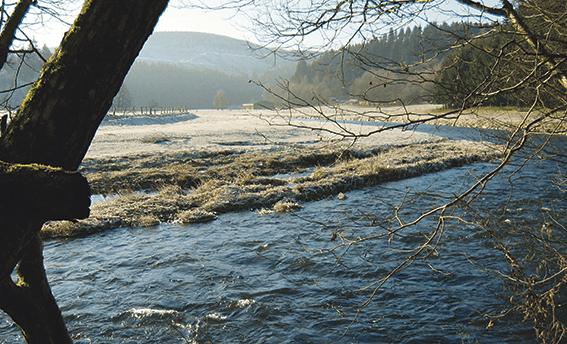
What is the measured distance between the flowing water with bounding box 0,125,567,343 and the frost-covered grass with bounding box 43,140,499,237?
1.21 m

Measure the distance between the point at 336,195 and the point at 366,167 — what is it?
3855 millimetres

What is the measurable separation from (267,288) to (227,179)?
9.37m

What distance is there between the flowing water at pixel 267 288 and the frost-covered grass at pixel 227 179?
121 centimetres

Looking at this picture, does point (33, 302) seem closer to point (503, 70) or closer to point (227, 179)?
point (503, 70)

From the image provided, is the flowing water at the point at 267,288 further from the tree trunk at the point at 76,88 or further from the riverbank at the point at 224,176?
the tree trunk at the point at 76,88

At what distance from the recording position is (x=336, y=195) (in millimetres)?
13094

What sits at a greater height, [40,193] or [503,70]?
[503,70]

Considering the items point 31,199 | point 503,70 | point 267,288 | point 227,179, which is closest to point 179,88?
point 227,179

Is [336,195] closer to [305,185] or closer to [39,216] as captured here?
[305,185]

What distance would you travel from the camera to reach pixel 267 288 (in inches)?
254

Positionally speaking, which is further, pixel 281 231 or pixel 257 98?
pixel 257 98

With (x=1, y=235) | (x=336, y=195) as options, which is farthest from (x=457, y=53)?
(x=336, y=195)

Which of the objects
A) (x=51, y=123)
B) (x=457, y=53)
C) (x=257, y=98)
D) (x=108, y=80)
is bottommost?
(x=51, y=123)

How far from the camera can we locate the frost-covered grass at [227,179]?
11031 mm
